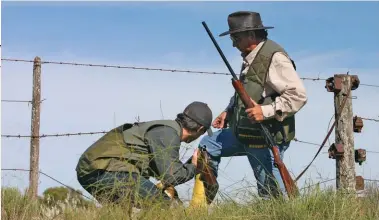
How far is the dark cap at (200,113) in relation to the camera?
252 inches

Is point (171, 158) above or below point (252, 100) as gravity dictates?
below

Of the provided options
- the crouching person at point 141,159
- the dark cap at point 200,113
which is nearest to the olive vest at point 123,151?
the crouching person at point 141,159

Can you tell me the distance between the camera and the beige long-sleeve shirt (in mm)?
6004

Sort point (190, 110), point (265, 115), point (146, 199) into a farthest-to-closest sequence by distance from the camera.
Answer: point (190, 110) → point (265, 115) → point (146, 199)

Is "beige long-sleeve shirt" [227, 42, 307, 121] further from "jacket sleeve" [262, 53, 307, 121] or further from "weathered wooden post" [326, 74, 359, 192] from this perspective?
"weathered wooden post" [326, 74, 359, 192]

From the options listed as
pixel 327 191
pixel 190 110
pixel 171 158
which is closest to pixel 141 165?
pixel 171 158

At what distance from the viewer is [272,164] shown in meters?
6.27

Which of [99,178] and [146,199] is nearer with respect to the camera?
[146,199]

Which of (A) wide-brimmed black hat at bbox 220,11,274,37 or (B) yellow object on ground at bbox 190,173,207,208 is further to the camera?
(A) wide-brimmed black hat at bbox 220,11,274,37

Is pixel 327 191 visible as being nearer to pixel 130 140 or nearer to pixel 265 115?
pixel 265 115

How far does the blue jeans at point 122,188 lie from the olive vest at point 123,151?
5 cm

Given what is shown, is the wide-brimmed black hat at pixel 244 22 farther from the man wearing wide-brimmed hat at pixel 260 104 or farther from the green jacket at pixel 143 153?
the green jacket at pixel 143 153

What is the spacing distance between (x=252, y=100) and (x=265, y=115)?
194 millimetres

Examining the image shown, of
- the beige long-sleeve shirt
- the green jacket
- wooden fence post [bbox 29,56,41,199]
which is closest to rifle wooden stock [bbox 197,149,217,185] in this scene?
the green jacket
